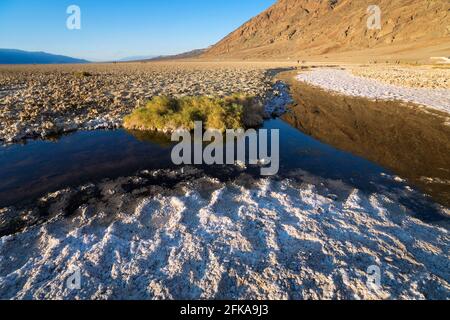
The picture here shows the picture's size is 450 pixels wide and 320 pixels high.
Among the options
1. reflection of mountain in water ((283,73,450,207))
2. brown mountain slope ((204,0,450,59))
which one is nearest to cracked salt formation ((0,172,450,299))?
reflection of mountain in water ((283,73,450,207))

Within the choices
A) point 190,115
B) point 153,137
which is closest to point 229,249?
point 153,137

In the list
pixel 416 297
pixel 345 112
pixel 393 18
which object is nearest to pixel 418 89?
pixel 345 112

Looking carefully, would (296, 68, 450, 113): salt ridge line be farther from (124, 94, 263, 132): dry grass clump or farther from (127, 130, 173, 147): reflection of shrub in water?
(127, 130, 173, 147): reflection of shrub in water

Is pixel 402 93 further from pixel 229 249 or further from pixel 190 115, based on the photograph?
pixel 229 249

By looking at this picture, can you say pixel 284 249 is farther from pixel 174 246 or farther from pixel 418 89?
pixel 418 89
